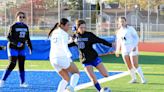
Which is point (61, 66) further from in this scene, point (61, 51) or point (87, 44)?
point (87, 44)

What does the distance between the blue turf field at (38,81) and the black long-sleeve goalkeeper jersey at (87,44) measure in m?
1.70

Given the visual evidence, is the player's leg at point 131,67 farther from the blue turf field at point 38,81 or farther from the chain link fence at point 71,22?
the chain link fence at point 71,22

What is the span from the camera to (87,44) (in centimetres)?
1089

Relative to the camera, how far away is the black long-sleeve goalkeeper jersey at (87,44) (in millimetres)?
10828

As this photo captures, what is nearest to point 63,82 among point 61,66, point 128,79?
point 61,66

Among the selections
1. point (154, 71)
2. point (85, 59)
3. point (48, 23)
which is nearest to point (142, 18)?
point (48, 23)

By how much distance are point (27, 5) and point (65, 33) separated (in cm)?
3176

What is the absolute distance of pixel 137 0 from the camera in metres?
63.0

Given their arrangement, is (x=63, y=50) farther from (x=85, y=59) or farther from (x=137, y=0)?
(x=137, y=0)

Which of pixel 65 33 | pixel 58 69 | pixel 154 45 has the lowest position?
pixel 154 45

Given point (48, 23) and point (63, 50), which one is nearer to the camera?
point (63, 50)

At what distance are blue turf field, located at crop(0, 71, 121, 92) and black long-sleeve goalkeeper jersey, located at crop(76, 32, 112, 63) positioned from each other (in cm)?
170

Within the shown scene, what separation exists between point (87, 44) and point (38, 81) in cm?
368

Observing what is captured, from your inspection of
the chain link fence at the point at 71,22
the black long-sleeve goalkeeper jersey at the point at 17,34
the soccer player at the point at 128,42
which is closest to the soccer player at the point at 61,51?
the black long-sleeve goalkeeper jersey at the point at 17,34
